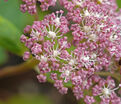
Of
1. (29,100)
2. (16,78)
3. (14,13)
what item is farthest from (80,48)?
(16,78)

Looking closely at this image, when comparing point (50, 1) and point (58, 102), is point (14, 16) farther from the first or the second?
point (58, 102)

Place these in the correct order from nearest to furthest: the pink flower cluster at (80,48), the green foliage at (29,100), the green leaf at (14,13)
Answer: the pink flower cluster at (80,48) < the green leaf at (14,13) < the green foliage at (29,100)

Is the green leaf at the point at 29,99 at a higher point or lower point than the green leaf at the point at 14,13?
lower

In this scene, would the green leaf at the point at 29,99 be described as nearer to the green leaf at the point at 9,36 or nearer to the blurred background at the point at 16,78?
the blurred background at the point at 16,78

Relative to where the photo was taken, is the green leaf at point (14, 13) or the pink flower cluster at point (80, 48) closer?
the pink flower cluster at point (80, 48)

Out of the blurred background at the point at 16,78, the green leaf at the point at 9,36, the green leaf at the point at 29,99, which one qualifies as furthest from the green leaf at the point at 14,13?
the green leaf at the point at 29,99

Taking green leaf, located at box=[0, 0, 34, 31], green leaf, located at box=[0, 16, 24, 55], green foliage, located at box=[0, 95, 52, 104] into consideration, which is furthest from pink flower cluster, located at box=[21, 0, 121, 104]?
green foliage, located at box=[0, 95, 52, 104]
